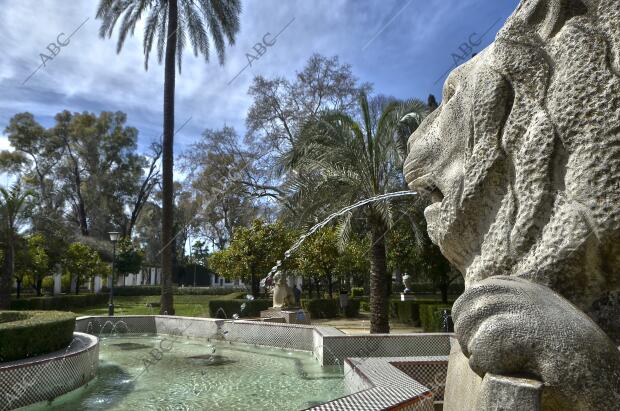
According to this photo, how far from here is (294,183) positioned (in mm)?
15281

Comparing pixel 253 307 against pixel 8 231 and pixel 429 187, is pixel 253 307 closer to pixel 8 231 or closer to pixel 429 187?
pixel 8 231

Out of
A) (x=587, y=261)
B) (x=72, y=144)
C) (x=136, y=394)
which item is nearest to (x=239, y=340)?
(x=136, y=394)

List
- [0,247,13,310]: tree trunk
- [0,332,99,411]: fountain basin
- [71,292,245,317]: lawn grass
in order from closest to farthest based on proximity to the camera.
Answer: [0,332,99,411]: fountain basin, [0,247,13,310]: tree trunk, [71,292,245,317]: lawn grass

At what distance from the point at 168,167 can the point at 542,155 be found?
18.5 m

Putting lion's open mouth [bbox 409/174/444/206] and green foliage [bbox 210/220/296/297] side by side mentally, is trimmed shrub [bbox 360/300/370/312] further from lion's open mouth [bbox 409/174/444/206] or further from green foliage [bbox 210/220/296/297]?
lion's open mouth [bbox 409/174/444/206]

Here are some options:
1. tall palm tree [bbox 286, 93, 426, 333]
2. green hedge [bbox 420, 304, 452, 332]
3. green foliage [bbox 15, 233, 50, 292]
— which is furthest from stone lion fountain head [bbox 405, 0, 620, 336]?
green foliage [bbox 15, 233, 50, 292]

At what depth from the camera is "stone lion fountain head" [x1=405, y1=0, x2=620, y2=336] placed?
2.40 m

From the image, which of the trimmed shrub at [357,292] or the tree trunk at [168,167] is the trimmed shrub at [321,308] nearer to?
the tree trunk at [168,167]

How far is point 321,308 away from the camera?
23375 millimetres

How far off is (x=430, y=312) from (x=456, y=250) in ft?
47.4

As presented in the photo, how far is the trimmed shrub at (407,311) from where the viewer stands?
65.1 feet

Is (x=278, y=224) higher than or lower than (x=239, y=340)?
higher

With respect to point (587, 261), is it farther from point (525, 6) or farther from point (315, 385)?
point (315, 385)

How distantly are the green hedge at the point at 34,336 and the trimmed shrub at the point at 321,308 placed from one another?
13.7 metres
